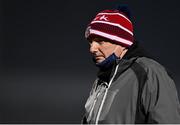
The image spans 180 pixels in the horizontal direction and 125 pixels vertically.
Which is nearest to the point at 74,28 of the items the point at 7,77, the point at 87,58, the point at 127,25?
the point at 87,58

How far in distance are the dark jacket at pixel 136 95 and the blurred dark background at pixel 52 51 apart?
1470 millimetres

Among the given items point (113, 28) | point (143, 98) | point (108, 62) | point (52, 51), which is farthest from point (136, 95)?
point (52, 51)

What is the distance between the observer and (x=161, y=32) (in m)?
2.77

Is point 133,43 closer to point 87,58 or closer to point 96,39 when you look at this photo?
point 96,39

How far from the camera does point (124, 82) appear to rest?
1273 millimetres

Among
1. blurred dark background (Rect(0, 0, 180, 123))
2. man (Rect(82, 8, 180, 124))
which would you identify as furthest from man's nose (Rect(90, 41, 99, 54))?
blurred dark background (Rect(0, 0, 180, 123))

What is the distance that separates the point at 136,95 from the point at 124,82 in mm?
59

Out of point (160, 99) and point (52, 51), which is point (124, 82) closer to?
point (160, 99)

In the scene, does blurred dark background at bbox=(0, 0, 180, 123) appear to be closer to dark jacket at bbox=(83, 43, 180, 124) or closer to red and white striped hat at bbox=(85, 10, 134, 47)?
red and white striped hat at bbox=(85, 10, 134, 47)

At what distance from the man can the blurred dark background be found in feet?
4.43

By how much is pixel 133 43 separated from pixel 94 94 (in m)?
0.20

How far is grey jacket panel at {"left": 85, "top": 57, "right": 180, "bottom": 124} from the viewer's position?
1.21 meters

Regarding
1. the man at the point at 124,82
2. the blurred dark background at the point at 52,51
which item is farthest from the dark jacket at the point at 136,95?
the blurred dark background at the point at 52,51

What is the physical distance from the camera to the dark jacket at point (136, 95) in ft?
3.96
